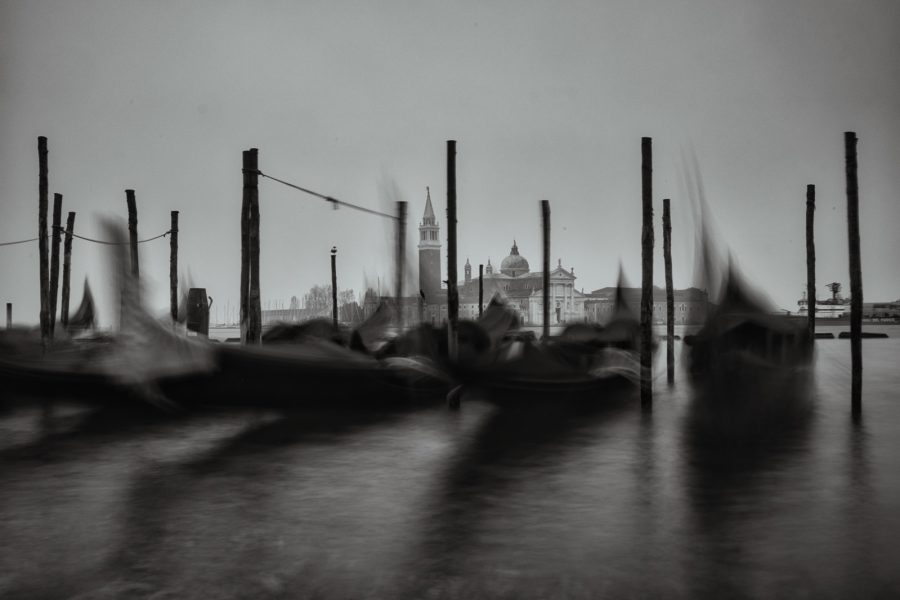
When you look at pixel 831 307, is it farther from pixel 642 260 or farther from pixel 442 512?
pixel 442 512

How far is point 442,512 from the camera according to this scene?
518 centimetres

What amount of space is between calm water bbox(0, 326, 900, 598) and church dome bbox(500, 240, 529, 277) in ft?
256

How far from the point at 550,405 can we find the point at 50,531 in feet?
21.6

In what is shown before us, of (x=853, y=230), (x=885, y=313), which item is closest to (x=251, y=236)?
(x=853, y=230)

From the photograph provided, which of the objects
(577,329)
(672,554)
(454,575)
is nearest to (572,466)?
(672,554)

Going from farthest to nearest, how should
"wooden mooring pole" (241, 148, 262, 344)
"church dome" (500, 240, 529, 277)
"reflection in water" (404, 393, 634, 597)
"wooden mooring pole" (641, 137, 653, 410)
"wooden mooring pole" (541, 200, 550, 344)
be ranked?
1. "church dome" (500, 240, 529, 277)
2. "wooden mooring pole" (541, 200, 550, 344)
3. "wooden mooring pole" (241, 148, 262, 344)
4. "wooden mooring pole" (641, 137, 653, 410)
5. "reflection in water" (404, 393, 634, 597)

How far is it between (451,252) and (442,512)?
18.1 feet

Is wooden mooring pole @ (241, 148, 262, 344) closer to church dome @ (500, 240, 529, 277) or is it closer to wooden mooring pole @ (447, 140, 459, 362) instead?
wooden mooring pole @ (447, 140, 459, 362)

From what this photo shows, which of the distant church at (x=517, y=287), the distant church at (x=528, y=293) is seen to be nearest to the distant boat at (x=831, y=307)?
the distant church at (x=528, y=293)

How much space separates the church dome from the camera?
3425 inches

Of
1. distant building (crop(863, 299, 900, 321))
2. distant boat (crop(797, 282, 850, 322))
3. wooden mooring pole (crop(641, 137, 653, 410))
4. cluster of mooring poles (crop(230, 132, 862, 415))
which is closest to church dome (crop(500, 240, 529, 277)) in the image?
distant boat (crop(797, 282, 850, 322))

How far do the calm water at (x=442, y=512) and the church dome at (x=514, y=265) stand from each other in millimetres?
77912

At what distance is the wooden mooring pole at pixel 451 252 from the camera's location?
1007 centimetres

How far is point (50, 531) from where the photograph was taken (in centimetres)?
466
